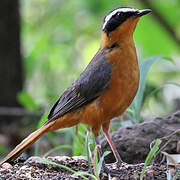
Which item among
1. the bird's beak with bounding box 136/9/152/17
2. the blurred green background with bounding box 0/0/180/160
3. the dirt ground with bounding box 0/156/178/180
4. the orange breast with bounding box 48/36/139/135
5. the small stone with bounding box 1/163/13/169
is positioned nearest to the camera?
the dirt ground with bounding box 0/156/178/180

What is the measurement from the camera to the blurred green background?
1129cm

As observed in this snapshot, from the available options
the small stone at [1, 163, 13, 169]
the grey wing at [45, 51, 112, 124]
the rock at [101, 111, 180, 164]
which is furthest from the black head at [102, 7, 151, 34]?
the small stone at [1, 163, 13, 169]

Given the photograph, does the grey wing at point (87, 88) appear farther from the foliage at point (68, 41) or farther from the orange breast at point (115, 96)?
the foliage at point (68, 41)

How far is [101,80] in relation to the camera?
17.9 feet

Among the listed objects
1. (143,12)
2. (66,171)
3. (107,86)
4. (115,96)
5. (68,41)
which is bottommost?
(66,171)

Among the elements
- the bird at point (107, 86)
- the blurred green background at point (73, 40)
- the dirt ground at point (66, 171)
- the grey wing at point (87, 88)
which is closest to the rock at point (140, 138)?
the bird at point (107, 86)

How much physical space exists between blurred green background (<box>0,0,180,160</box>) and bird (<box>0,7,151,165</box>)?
14.3 ft

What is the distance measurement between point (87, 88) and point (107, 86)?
288 millimetres

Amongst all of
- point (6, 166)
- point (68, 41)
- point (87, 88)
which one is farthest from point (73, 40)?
point (6, 166)

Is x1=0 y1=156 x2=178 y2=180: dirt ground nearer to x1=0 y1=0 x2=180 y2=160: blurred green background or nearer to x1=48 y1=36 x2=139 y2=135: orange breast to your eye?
x1=48 y1=36 x2=139 y2=135: orange breast

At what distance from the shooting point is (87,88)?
5562 millimetres

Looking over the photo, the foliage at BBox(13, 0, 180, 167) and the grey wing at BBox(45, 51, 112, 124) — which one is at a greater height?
the foliage at BBox(13, 0, 180, 167)

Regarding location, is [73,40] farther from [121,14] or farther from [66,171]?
[66,171]

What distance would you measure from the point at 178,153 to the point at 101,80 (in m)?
1.22
